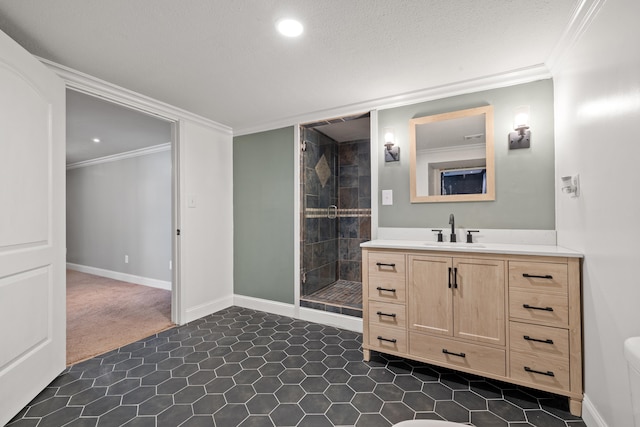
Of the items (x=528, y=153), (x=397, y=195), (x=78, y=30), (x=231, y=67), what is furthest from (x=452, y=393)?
(x=78, y=30)

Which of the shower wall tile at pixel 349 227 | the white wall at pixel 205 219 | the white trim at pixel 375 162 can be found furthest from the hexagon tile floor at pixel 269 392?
the shower wall tile at pixel 349 227

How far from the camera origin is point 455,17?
1.57 meters

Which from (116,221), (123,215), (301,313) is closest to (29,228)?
(301,313)

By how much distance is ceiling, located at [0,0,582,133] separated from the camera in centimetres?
150

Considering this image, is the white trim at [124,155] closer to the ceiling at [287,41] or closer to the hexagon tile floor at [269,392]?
the ceiling at [287,41]

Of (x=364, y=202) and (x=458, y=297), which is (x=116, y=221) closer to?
(x=364, y=202)

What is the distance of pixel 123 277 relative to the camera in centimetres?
498

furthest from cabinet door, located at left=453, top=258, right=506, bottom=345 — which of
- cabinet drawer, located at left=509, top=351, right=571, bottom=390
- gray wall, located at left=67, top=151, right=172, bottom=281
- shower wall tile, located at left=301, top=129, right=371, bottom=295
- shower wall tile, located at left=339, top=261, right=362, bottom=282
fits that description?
gray wall, located at left=67, top=151, right=172, bottom=281

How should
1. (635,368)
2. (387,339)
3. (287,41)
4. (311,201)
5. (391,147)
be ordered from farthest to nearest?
1. (311,201)
2. (391,147)
3. (387,339)
4. (287,41)
5. (635,368)

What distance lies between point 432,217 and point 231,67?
79.2 inches

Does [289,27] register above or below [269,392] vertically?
above

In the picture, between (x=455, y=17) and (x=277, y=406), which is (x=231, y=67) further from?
(x=277, y=406)

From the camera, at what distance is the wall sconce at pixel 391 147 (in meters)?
2.65

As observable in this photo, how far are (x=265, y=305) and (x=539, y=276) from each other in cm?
264
